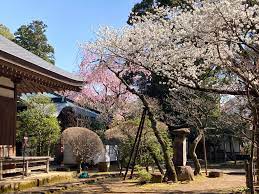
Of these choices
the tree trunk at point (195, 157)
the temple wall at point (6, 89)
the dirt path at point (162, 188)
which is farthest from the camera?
the tree trunk at point (195, 157)

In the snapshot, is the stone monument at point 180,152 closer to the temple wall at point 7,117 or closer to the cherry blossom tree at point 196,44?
the cherry blossom tree at point 196,44

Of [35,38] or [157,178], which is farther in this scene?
[35,38]

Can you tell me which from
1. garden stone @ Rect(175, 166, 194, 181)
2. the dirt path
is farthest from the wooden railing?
garden stone @ Rect(175, 166, 194, 181)

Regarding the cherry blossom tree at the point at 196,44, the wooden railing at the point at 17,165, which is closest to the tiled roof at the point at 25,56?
the wooden railing at the point at 17,165

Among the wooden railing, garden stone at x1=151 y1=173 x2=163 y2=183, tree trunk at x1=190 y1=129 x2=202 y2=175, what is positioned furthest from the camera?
tree trunk at x1=190 y1=129 x2=202 y2=175

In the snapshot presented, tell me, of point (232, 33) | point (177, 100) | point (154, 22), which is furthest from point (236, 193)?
point (177, 100)

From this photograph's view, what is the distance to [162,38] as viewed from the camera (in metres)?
14.2

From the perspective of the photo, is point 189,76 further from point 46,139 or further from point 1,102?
point 46,139

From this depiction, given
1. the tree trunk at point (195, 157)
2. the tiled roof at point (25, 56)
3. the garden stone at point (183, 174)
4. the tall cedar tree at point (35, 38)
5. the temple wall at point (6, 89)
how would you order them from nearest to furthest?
the tiled roof at point (25, 56), the temple wall at point (6, 89), the garden stone at point (183, 174), the tree trunk at point (195, 157), the tall cedar tree at point (35, 38)

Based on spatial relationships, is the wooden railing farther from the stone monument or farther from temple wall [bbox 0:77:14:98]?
the stone monument

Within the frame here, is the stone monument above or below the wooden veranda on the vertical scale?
below

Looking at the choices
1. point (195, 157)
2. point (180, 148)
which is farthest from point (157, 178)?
point (195, 157)

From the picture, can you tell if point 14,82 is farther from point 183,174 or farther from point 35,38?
point 35,38

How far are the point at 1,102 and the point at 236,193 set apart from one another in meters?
7.54
